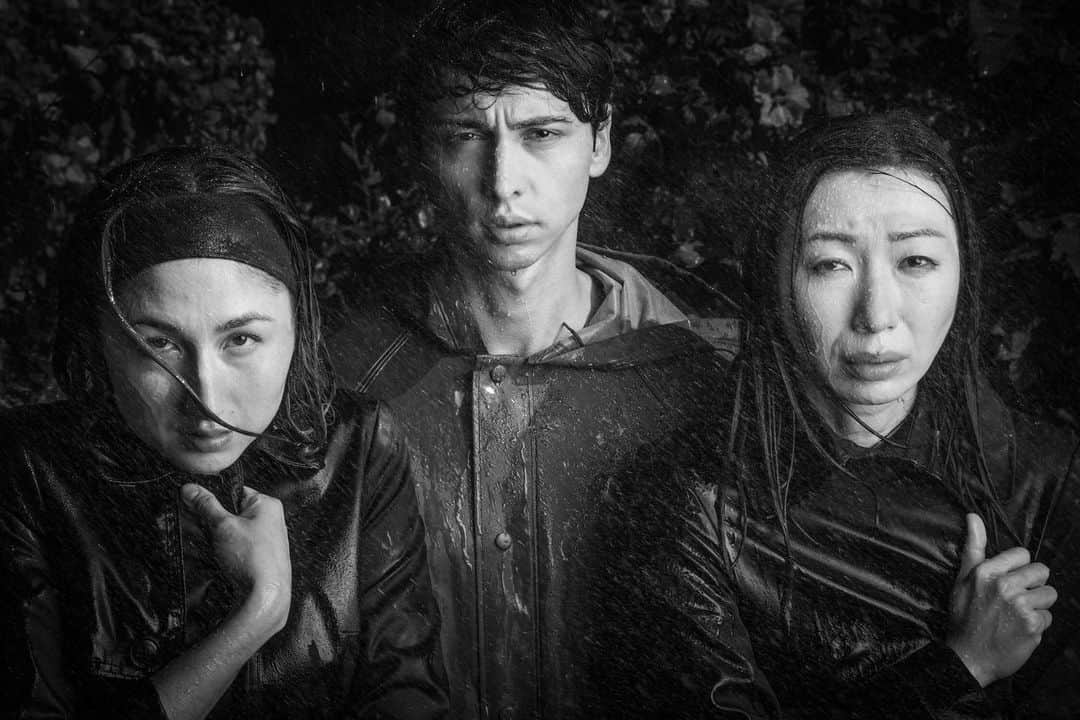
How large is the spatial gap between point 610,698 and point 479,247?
2.84ft

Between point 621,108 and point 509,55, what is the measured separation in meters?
0.35

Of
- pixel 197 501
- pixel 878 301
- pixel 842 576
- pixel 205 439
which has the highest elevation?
pixel 878 301

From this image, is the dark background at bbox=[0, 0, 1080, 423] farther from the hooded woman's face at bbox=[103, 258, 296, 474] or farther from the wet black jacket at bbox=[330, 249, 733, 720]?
the hooded woman's face at bbox=[103, 258, 296, 474]

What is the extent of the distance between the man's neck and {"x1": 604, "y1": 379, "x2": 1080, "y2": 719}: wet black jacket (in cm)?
36

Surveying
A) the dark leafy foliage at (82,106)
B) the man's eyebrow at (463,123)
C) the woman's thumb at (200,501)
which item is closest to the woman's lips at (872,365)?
the man's eyebrow at (463,123)

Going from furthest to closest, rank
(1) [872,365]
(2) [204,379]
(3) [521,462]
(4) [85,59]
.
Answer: (4) [85,59]
(3) [521,462]
(1) [872,365]
(2) [204,379]

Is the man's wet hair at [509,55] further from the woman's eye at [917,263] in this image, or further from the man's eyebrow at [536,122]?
the woman's eye at [917,263]

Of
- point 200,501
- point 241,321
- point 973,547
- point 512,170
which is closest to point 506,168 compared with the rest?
point 512,170

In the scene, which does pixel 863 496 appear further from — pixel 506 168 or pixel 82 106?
pixel 82 106

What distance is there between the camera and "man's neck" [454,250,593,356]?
92.5 inches

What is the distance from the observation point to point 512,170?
2.25 metres

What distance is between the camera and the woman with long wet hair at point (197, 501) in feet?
6.81

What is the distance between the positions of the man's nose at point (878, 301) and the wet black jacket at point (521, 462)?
298mm

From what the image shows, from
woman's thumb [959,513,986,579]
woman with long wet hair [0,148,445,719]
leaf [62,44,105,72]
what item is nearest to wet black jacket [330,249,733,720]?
woman with long wet hair [0,148,445,719]
